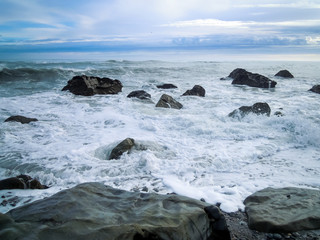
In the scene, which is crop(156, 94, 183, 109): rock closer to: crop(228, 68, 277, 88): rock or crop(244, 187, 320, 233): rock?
crop(244, 187, 320, 233): rock

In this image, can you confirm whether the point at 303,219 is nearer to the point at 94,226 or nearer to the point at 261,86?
the point at 94,226

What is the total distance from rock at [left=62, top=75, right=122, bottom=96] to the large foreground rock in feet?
35.4

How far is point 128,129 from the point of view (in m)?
7.27

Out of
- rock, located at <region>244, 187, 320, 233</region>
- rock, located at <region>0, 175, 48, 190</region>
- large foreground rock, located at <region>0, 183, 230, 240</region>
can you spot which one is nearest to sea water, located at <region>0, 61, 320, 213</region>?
rock, located at <region>0, 175, 48, 190</region>

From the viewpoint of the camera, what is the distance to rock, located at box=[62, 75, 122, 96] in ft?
42.3

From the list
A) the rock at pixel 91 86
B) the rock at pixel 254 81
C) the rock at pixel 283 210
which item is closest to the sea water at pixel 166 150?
the rock at pixel 283 210

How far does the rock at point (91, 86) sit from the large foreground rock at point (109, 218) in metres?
10.8

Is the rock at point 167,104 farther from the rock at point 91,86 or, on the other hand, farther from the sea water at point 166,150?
the rock at point 91,86

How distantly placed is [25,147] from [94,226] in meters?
4.46

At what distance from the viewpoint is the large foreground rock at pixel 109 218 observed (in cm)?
193

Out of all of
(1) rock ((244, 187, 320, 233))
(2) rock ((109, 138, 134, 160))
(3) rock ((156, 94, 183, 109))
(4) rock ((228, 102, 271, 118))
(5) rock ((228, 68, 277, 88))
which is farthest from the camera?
(5) rock ((228, 68, 277, 88))

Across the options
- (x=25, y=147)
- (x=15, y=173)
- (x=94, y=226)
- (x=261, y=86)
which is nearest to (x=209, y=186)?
(x=94, y=226)

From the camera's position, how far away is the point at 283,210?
9.84 ft

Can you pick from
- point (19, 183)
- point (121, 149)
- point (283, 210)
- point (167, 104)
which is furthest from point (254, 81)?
point (19, 183)
